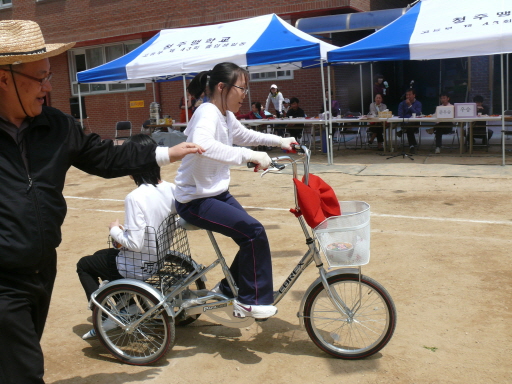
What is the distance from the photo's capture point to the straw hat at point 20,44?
237 cm

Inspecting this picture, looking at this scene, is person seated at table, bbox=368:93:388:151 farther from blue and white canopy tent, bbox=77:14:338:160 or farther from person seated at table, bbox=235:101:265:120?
person seated at table, bbox=235:101:265:120

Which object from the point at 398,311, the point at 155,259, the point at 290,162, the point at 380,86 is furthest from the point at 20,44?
the point at 380,86

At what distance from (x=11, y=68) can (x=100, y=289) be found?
1764 mm

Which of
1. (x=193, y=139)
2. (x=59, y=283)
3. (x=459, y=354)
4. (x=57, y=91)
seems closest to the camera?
(x=193, y=139)

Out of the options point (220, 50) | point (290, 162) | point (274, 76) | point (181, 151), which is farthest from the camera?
point (274, 76)

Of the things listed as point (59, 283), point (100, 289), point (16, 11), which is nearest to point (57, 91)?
point (16, 11)

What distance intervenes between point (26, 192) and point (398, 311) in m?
2.95

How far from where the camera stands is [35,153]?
8.15 ft

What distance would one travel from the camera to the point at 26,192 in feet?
7.86

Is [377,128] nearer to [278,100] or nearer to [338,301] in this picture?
[278,100]

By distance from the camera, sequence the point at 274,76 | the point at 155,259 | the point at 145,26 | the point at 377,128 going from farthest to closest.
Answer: the point at 145,26 → the point at 274,76 → the point at 377,128 → the point at 155,259

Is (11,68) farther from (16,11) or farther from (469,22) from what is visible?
(16,11)

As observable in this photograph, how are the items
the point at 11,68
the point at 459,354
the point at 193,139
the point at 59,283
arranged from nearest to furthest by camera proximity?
the point at 11,68, the point at 193,139, the point at 459,354, the point at 59,283

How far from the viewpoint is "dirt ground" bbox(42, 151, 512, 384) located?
11.6 ft
